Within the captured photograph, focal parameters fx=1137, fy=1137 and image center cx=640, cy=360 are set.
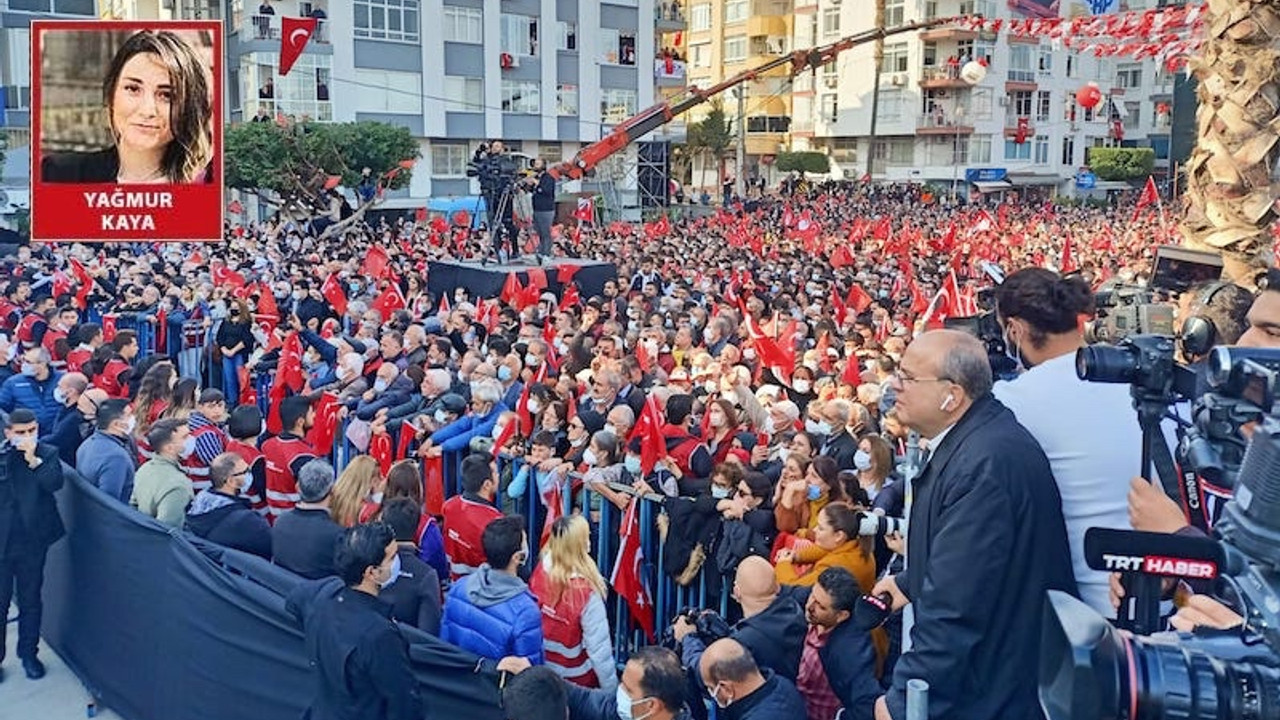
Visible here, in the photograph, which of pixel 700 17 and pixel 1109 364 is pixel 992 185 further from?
pixel 1109 364

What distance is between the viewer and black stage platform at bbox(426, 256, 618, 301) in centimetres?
1894

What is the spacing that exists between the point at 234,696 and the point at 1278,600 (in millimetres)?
4800

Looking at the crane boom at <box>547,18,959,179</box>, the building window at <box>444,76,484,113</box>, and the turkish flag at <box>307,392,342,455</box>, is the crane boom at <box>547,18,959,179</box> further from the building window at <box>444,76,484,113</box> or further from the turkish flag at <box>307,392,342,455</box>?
the building window at <box>444,76,484,113</box>

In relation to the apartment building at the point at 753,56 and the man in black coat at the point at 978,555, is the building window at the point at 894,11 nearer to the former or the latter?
the apartment building at the point at 753,56

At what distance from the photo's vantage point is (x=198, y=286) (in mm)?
16453

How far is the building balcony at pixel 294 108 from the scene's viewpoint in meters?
41.3

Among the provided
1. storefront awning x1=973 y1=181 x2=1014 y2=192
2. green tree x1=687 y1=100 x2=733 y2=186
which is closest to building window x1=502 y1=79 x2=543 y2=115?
green tree x1=687 y1=100 x2=733 y2=186

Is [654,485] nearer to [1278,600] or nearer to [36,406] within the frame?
[1278,600]

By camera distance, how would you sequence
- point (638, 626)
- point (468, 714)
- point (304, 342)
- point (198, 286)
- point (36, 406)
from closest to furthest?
point (468, 714) → point (638, 626) → point (36, 406) → point (304, 342) → point (198, 286)

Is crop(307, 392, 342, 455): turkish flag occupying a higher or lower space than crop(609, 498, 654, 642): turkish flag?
higher

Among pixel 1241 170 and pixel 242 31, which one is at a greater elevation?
pixel 242 31

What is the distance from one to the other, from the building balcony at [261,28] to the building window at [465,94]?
227 inches

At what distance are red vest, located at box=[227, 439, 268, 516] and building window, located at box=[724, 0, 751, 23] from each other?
63978 millimetres

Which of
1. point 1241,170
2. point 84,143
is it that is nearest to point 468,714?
point 84,143
